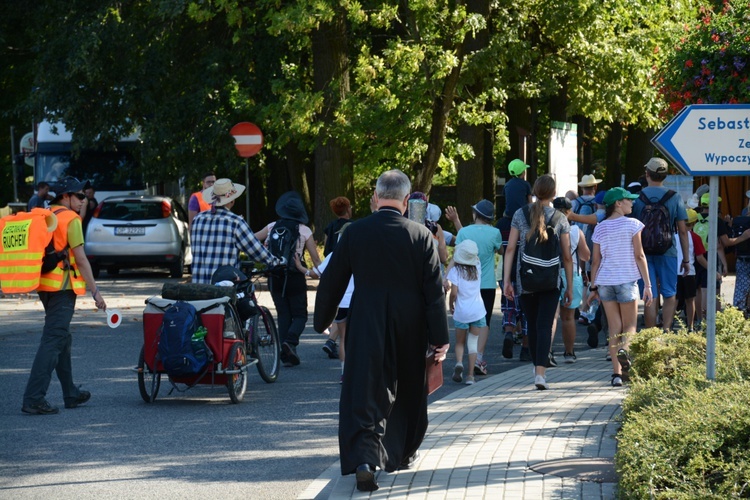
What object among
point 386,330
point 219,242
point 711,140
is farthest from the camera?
point 219,242

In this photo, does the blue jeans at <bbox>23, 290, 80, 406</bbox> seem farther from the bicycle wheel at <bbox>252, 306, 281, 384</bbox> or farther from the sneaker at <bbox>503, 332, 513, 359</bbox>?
the sneaker at <bbox>503, 332, 513, 359</bbox>

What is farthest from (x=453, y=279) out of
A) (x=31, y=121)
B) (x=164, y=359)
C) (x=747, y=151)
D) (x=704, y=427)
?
(x=31, y=121)

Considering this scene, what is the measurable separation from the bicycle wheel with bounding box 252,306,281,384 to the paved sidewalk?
186 centimetres

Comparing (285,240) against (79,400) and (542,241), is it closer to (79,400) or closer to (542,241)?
(542,241)

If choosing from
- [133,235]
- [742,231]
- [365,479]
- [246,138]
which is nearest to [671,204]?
[742,231]

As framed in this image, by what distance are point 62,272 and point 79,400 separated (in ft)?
3.62

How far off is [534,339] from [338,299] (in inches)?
159

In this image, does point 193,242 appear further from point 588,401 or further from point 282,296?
point 588,401

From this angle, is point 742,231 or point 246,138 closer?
point 742,231

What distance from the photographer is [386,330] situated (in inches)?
279

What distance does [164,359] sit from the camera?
1009 centimetres

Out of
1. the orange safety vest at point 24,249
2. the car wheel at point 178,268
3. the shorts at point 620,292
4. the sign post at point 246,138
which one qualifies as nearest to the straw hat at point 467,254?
the shorts at point 620,292

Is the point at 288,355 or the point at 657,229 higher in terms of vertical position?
the point at 657,229

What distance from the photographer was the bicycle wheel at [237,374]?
10.4 m
